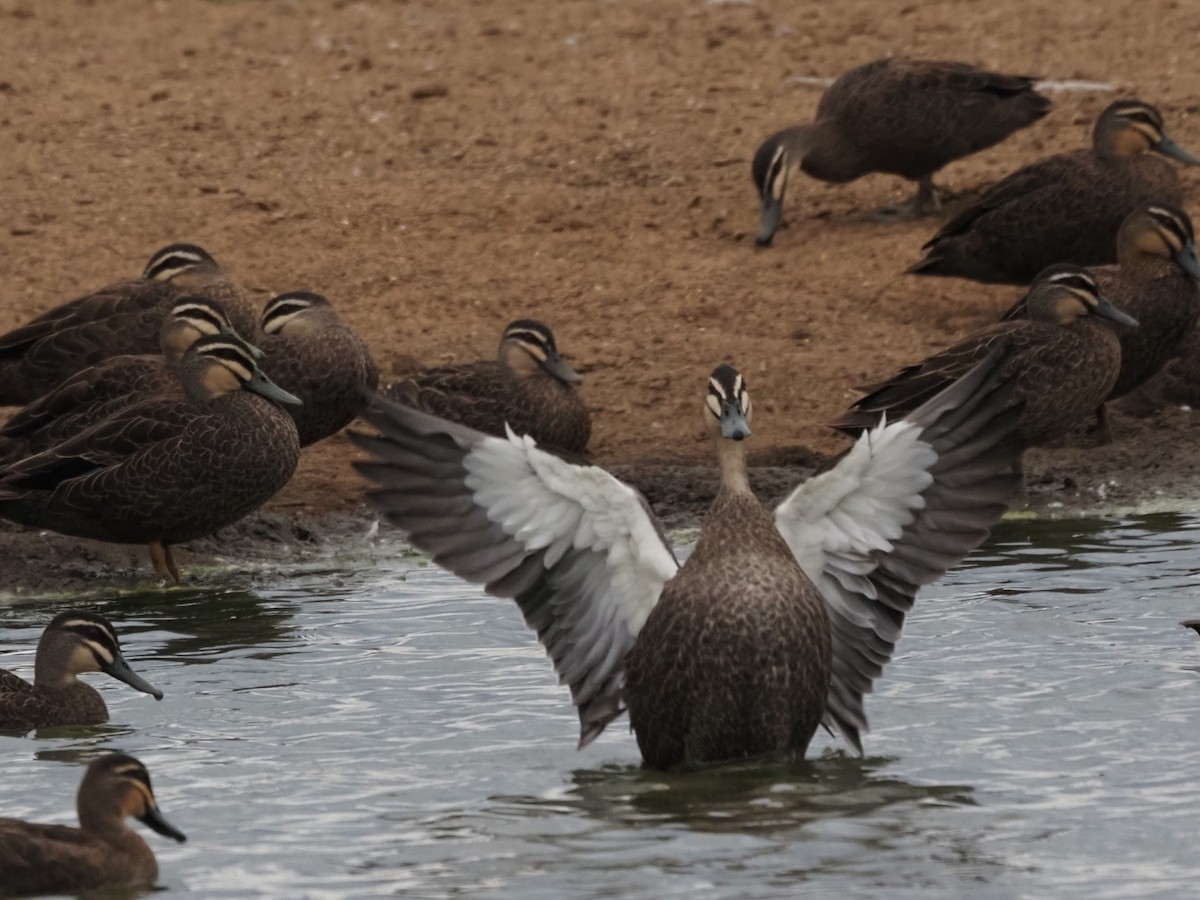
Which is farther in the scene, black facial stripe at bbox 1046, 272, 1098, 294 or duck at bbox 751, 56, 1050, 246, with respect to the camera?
duck at bbox 751, 56, 1050, 246

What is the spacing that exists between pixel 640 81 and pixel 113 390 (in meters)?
6.83

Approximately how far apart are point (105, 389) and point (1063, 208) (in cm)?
577

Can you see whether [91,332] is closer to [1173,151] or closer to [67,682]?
[67,682]

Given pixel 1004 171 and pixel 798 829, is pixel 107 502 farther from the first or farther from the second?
pixel 1004 171

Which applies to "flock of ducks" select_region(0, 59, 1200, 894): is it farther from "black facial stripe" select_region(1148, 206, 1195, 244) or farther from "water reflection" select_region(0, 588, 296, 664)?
"water reflection" select_region(0, 588, 296, 664)

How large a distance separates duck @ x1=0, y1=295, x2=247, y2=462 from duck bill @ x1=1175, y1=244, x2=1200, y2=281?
5020mm

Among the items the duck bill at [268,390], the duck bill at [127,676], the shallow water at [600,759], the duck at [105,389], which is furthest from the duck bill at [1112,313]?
the duck bill at [127,676]

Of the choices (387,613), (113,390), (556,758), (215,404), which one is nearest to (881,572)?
(556,758)

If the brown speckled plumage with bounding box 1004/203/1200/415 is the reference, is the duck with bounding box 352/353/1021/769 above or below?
A: below

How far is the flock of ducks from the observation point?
802 centimetres

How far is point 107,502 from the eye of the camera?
11305 mm

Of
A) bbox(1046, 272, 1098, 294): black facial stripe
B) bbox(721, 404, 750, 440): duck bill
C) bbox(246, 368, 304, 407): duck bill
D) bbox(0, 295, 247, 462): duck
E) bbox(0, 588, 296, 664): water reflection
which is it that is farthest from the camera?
bbox(1046, 272, 1098, 294): black facial stripe

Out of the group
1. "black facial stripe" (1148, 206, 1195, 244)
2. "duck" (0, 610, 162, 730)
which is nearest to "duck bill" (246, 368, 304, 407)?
"duck" (0, 610, 162, 730)

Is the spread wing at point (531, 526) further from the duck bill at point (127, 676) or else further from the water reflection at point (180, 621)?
the water reflection at point (180, 621)
